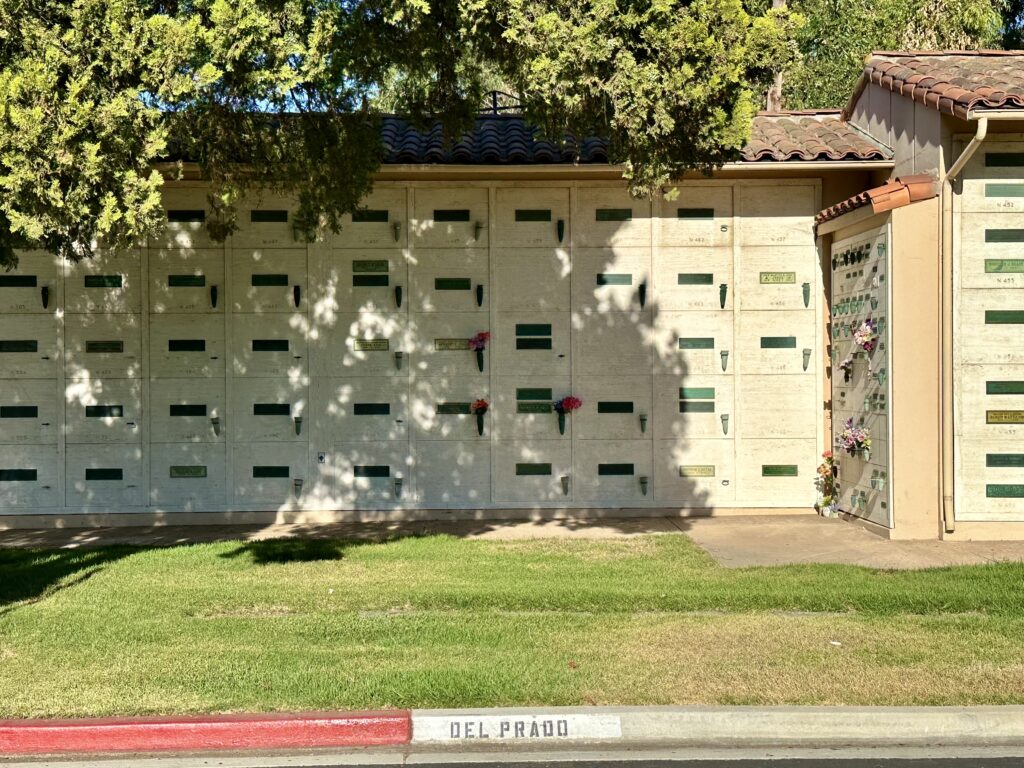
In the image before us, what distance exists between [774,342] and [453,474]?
14.0 feet

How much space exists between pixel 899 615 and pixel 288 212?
8647mm

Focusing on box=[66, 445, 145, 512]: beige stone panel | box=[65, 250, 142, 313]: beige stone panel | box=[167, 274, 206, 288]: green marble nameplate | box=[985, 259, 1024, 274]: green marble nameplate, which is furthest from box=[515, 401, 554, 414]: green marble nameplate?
box=[985, 259, 1024, 274]: green marble nameplate

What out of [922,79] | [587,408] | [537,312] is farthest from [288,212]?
[922,79]

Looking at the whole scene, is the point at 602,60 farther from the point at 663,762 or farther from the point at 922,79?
the point at 663,762

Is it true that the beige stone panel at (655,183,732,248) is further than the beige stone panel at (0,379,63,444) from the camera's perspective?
Yes

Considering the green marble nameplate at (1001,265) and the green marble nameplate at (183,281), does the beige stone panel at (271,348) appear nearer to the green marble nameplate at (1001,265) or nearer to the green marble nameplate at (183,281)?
the green marble nameplate at (183,281)

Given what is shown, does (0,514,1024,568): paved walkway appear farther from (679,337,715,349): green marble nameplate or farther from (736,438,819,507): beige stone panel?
(679,337,715,349): green marble nameplate

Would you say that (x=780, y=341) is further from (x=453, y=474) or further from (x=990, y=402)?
(x=453, y=474)

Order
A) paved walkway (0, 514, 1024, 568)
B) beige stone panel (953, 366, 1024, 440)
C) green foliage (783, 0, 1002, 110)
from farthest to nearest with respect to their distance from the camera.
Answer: green foliage (783, 0, 1002, 110), beige stone panel (953, 366, 1024, 440), paved walkway (0, 514, 1024, 568)

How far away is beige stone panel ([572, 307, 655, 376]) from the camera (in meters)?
13.3

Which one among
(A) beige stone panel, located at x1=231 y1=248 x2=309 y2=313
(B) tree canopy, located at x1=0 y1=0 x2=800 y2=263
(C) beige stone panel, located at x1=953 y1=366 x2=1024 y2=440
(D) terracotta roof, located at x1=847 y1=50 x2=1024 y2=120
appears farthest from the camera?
(A) beige stone panel, located at x1=231 y1=248 x2=309 y2=313

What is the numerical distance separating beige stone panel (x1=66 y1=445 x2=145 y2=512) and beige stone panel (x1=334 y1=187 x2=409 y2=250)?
11.9 ft

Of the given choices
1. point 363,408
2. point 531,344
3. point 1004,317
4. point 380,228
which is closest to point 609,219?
point 531,344

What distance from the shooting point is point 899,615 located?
7.91m
